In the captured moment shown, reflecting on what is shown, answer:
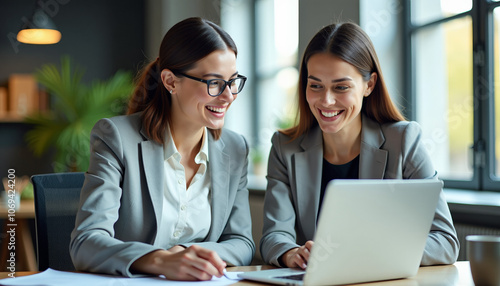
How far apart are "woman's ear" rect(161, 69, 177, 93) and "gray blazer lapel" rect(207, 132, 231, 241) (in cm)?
22

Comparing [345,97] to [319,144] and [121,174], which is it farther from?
[121,174]

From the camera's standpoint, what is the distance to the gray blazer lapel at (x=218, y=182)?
5.88 feet

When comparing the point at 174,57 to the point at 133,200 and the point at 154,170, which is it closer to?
the point at 154,170

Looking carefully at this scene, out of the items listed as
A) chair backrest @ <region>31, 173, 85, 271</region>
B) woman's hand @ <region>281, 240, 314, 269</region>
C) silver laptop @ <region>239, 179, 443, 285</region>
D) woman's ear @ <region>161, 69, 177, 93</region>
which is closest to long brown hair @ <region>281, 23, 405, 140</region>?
woman's ear @ <region>161, 69, 177, 93</region>

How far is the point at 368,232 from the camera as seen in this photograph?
114 cm

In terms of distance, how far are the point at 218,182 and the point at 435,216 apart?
700mm

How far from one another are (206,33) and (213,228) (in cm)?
64

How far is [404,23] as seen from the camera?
341 cm

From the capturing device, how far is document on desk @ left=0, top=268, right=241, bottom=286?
120 cm

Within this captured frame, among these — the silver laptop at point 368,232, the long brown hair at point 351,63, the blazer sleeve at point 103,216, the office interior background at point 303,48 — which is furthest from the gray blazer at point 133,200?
the office interior background at point 303,48

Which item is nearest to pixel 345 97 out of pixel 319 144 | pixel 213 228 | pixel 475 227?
pixel 319 144

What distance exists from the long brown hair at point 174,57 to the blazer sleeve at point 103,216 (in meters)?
0.15

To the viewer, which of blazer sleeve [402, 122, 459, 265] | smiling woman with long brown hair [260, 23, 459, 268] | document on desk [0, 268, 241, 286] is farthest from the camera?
smiling woman with long brown hair [260, 23, 459, 268]

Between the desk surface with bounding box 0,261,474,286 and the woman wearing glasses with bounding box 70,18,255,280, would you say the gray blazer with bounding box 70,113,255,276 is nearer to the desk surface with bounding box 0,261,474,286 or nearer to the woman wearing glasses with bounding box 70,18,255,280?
the woman wearing glasses with bounding box 70,18,255,280
